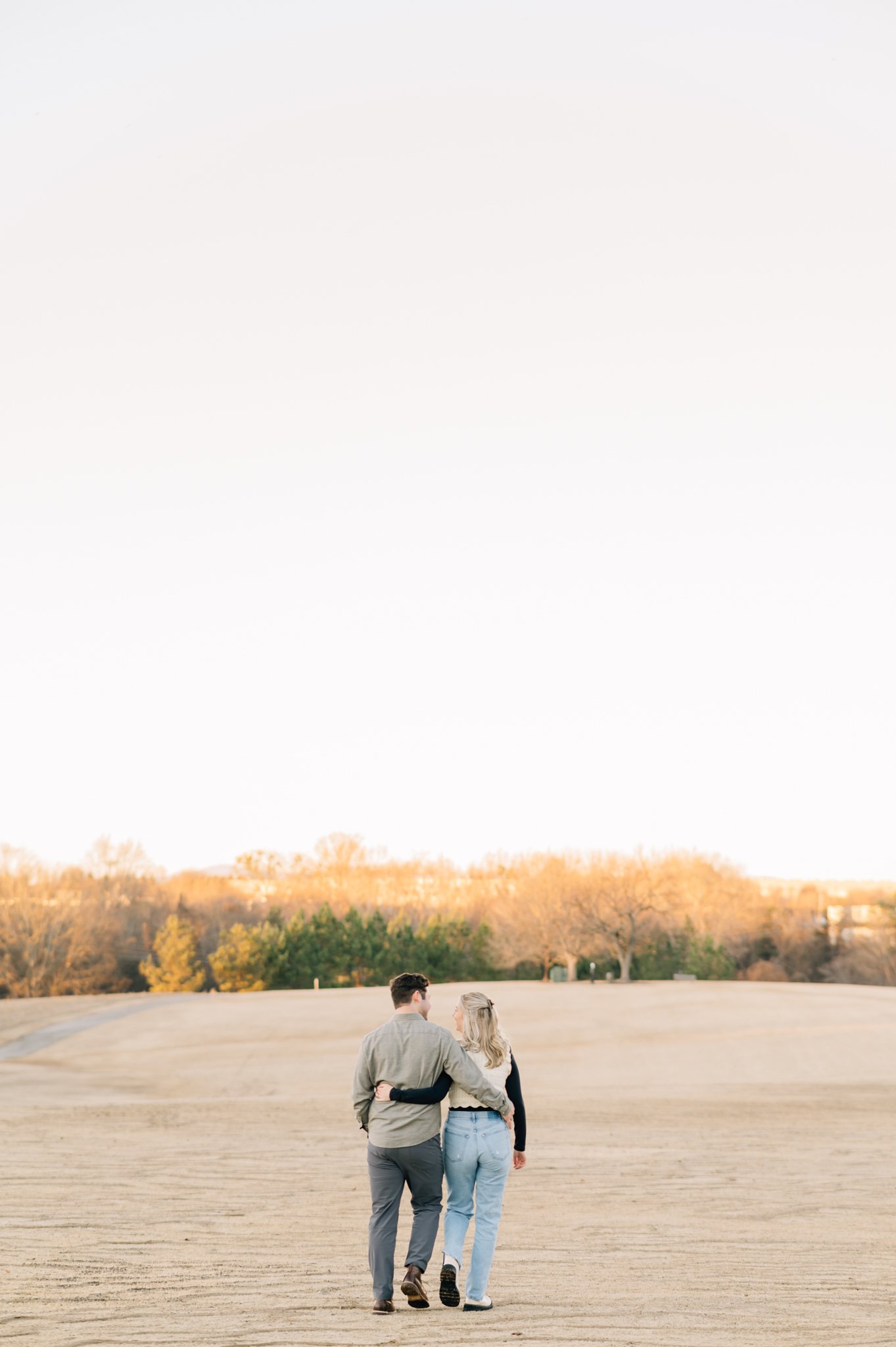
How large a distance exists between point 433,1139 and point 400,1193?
1.17 feet

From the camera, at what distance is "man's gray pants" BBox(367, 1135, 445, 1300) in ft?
23.3

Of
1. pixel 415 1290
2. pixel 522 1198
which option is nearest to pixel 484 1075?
pixel 415 1290

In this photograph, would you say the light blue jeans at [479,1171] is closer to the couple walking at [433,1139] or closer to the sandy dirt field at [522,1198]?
the couple walking at [433,1139]

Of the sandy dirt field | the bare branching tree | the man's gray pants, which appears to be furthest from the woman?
the bare branching tree

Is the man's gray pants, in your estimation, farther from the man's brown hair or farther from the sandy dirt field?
A: the man's brown hair

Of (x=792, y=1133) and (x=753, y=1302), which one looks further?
(x=792, y=1133)

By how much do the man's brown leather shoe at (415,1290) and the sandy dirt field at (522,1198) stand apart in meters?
0.10

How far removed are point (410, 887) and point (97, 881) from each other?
32.6 metres

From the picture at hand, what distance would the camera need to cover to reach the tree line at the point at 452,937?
6500cm

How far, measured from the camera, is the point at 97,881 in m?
88.1

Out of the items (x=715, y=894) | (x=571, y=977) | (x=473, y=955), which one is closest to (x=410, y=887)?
(x=715, y=894)

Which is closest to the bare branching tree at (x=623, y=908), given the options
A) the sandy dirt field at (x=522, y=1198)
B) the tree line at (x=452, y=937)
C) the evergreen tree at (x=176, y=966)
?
the tree line at (x=452, y=937)

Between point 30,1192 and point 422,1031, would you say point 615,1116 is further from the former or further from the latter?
point 422,1031

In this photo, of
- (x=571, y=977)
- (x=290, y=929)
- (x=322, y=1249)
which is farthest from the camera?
(x=290, y=929)
